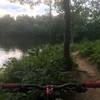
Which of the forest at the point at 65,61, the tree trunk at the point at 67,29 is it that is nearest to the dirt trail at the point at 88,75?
the forest at the point at 65,61

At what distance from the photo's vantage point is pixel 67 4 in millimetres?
8227

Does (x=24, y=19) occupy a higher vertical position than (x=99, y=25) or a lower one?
higher

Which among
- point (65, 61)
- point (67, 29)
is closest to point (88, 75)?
point (65, 61)

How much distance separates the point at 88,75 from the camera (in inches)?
316

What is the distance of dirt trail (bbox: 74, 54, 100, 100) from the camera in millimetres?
6280

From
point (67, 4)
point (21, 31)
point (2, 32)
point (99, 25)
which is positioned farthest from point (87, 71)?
point (2, 32)

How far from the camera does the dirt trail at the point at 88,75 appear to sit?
6.28 meters

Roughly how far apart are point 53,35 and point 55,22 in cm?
177

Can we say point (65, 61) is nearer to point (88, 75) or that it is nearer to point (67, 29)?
point (88, 75)

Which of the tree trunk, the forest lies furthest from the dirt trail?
the tree trunk

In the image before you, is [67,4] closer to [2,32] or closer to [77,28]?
[77,28]

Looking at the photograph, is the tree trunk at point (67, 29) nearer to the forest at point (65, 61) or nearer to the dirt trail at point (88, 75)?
the forest at point (65, 61)

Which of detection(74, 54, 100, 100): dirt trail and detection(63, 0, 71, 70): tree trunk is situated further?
detection(63, 0, 71, 70): tree trunk

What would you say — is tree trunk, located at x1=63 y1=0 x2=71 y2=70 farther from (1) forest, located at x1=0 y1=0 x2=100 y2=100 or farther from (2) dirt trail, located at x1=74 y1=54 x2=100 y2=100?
(2) dirt trail, located at x1=74 y1=54 x2=100 y2=100
